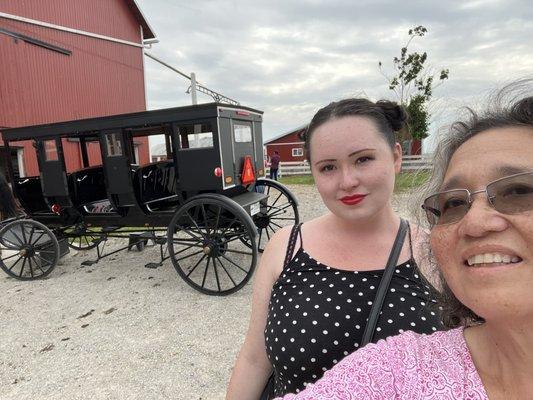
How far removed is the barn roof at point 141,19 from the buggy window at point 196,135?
524 inches

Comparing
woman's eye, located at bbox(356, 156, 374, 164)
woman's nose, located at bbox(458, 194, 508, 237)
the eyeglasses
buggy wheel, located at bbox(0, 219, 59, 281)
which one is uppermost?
woman's eye, located at bbox(356, 156, 374, 164)

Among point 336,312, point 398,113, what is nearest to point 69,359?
point 336,312

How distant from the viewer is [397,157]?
1.43m

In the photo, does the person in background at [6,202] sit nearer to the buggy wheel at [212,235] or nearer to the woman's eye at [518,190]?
the buggy wheel at [212,235]

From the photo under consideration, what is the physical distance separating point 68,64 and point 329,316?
1386 cm

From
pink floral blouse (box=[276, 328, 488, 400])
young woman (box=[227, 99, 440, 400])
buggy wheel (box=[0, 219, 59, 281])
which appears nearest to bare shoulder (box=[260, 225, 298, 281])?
young woman (box=[227, 99, 440, 400])

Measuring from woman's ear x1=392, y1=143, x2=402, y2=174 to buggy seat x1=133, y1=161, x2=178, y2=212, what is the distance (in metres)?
3.92

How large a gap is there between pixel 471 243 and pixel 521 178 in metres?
0.14

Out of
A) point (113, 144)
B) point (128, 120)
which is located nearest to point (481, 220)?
point (128, 120)

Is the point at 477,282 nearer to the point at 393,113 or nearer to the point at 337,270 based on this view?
the point at 337,270

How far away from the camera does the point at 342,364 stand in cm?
89

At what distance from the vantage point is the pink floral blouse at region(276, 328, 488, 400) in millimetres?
740

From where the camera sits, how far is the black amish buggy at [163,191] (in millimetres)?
4242

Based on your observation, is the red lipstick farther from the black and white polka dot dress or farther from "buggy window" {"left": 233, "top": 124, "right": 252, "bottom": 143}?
"buggy window" {"left": 233, "top": 124, "right": 252, "bottom": 143}
